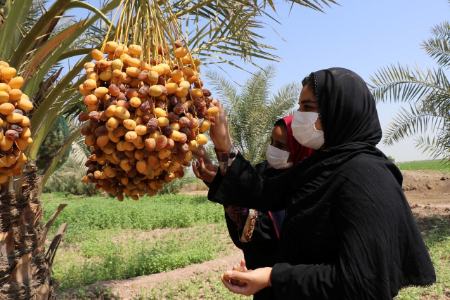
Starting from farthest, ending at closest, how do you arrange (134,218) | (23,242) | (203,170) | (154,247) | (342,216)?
1. (134,218)
2. (154,247)
3. (23,242)
4. (203,170)
5. (342,216)

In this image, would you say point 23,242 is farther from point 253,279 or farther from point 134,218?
point 134,218

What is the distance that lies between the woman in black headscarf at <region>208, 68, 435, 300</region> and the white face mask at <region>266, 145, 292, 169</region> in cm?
33

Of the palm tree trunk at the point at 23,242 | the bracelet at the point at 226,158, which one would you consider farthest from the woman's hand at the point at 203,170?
the palm tree trunk at the point at 23,242

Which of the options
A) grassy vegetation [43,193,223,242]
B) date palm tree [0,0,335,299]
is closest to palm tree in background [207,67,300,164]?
grassy vegetation [43,193,223,242]

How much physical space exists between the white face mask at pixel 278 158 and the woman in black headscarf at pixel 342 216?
33 cm

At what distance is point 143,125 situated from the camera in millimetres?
1247

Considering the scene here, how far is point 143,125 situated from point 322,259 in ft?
2.50

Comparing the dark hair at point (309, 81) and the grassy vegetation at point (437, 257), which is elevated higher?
the dark hair at point (309, 81)

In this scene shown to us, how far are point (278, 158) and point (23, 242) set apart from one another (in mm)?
1425

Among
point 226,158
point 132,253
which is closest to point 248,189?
point 226,158

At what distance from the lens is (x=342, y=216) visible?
4.87 feet

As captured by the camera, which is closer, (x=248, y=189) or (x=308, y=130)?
(x=308, y=130)

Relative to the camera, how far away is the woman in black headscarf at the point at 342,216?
1.44 m

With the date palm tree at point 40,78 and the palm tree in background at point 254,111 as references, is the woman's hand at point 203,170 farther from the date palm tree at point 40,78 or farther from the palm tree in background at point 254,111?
the palm tree in background at point 254,111
